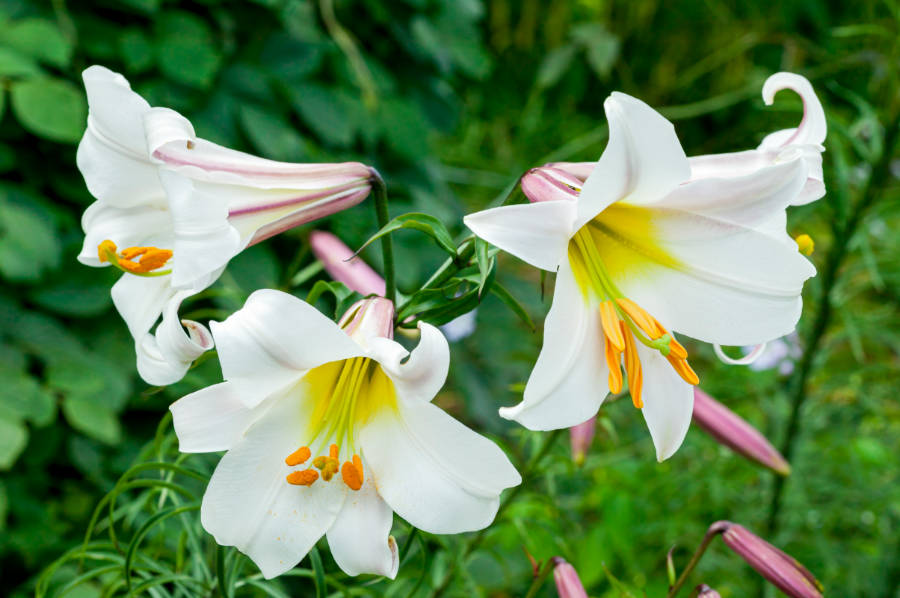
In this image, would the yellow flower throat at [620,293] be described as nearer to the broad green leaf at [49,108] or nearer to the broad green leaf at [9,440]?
the broad green leaf at [9,440]

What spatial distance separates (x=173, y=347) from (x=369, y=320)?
14 cm

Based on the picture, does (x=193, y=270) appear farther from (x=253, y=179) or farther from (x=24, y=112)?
(x=24, y=112)

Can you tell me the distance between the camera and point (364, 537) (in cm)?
62

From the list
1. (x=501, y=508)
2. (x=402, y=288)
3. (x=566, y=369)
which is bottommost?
(x=402, y=288)

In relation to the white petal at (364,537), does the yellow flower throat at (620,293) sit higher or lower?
higher

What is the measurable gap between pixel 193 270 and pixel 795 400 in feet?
4.14

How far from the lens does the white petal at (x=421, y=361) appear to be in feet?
1.84

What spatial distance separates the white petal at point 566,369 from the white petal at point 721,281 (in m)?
0.08

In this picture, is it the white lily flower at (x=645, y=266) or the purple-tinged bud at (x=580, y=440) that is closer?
the white lily flower at (x=645, y=266)

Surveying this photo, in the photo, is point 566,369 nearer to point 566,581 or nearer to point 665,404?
point 665,404

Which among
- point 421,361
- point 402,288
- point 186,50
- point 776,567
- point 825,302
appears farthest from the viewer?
point 402,288

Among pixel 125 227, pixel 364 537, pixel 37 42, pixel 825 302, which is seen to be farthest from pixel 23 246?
pixel 825 302

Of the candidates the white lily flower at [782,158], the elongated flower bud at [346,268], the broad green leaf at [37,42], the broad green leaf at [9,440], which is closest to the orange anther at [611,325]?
the white lily flower at [782,158]

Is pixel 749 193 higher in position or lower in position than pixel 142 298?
higher
